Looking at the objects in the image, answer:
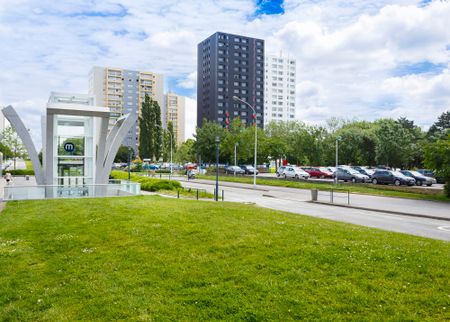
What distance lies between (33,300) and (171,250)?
3043 mm

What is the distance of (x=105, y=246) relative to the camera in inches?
381

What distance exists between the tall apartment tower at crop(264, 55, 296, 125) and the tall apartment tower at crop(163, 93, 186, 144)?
4590 cm

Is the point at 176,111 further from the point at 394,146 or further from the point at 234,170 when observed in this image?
the point at 394,146

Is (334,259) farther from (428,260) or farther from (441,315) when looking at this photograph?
(441,315)

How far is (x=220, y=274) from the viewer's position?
7215mm

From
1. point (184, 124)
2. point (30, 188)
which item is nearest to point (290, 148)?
point (30, 188)

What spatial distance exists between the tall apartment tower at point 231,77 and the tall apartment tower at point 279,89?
649 cm

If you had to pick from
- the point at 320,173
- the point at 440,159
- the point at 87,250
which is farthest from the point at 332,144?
the point at 87,250

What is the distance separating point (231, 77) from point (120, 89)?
43180 mm

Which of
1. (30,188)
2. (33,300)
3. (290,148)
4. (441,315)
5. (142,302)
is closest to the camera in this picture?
(441,315)

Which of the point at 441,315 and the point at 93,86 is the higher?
the point at 93,86

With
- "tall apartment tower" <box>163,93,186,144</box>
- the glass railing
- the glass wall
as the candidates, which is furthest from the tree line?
"tall apartment tower" <box>163,93,186,144</box>

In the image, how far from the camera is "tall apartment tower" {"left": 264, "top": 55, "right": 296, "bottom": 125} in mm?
147250

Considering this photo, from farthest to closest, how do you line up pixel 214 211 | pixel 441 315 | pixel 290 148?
pixel 290 148 < pixel 214 211 < pixel 441 315
